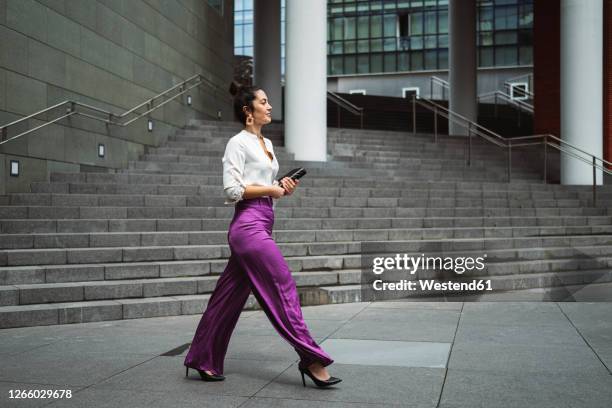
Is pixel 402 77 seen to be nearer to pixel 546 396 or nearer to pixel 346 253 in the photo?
pixel 346 253

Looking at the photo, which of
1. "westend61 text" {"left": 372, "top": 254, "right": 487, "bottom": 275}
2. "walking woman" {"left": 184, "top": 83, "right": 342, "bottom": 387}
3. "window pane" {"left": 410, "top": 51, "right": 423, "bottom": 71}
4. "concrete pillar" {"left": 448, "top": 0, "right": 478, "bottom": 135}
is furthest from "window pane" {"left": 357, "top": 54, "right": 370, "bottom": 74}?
"walking woman" {"left": 184, "top": 83, "right": 342, "bottom": 387}

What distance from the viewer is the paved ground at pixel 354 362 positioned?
14.6ft

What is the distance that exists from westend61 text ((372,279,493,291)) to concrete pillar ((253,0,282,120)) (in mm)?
17413

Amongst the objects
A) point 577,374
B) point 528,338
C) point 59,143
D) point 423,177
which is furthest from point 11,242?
point 423,177

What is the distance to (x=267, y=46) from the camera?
26406 mm

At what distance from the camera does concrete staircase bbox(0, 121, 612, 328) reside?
8.20 meters

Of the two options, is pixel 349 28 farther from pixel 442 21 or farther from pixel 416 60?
pixel 442 21

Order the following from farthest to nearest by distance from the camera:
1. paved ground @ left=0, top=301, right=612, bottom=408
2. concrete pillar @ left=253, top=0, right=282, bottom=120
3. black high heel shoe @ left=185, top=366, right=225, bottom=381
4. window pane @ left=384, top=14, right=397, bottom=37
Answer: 1. window pane @ left=384, top=14, right=397, bottom=37
2. concrete pillar @ left=253, top=0, right=282, bottom=120
3. black high heel shoe @ left=185, top=366, right=225, bottom=381
4. paved ground @ left=0, top=301, right=612, bottom=408

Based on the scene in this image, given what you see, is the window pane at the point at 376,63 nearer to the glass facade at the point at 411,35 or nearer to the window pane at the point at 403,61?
the glass facade at the point at 411,35

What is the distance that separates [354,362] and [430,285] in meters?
4.51

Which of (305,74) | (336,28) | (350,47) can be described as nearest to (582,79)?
(305,74)

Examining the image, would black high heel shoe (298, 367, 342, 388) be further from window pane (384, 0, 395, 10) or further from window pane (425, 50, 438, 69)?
window pane (384, 0, 395, 10)

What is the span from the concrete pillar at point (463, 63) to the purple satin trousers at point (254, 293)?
2531 cm

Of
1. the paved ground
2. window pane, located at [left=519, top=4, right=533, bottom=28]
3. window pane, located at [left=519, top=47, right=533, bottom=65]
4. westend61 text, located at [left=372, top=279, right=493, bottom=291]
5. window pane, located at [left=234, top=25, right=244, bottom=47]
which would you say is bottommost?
the paved ground
